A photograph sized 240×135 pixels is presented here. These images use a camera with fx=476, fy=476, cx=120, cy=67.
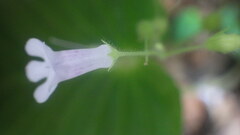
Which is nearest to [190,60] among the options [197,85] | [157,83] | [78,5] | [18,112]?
[197,85]

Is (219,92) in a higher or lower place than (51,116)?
higher

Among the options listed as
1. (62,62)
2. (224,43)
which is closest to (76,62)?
(62,62)

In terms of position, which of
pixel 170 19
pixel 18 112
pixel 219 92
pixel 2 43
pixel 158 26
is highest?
pixel 170 19

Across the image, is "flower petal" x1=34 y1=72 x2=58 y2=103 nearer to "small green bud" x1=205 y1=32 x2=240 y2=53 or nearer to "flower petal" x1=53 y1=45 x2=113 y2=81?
"flower petal" x1=53 y1=45 x2=113 y2=81

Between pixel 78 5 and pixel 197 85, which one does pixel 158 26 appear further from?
pixel 197 85

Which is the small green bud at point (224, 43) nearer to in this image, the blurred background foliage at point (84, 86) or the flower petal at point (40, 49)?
the blurred background foliage at point (84, 86)

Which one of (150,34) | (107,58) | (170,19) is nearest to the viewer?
(107,58)

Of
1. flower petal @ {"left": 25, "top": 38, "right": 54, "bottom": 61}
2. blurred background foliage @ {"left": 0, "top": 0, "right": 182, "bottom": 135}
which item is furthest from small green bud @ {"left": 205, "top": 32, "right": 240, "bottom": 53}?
flower petal @ {"left": 25, "top": 38, "right": 54, "bottom": 61}

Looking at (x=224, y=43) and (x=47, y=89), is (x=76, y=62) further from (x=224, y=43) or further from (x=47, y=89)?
(x=224, y=43)
